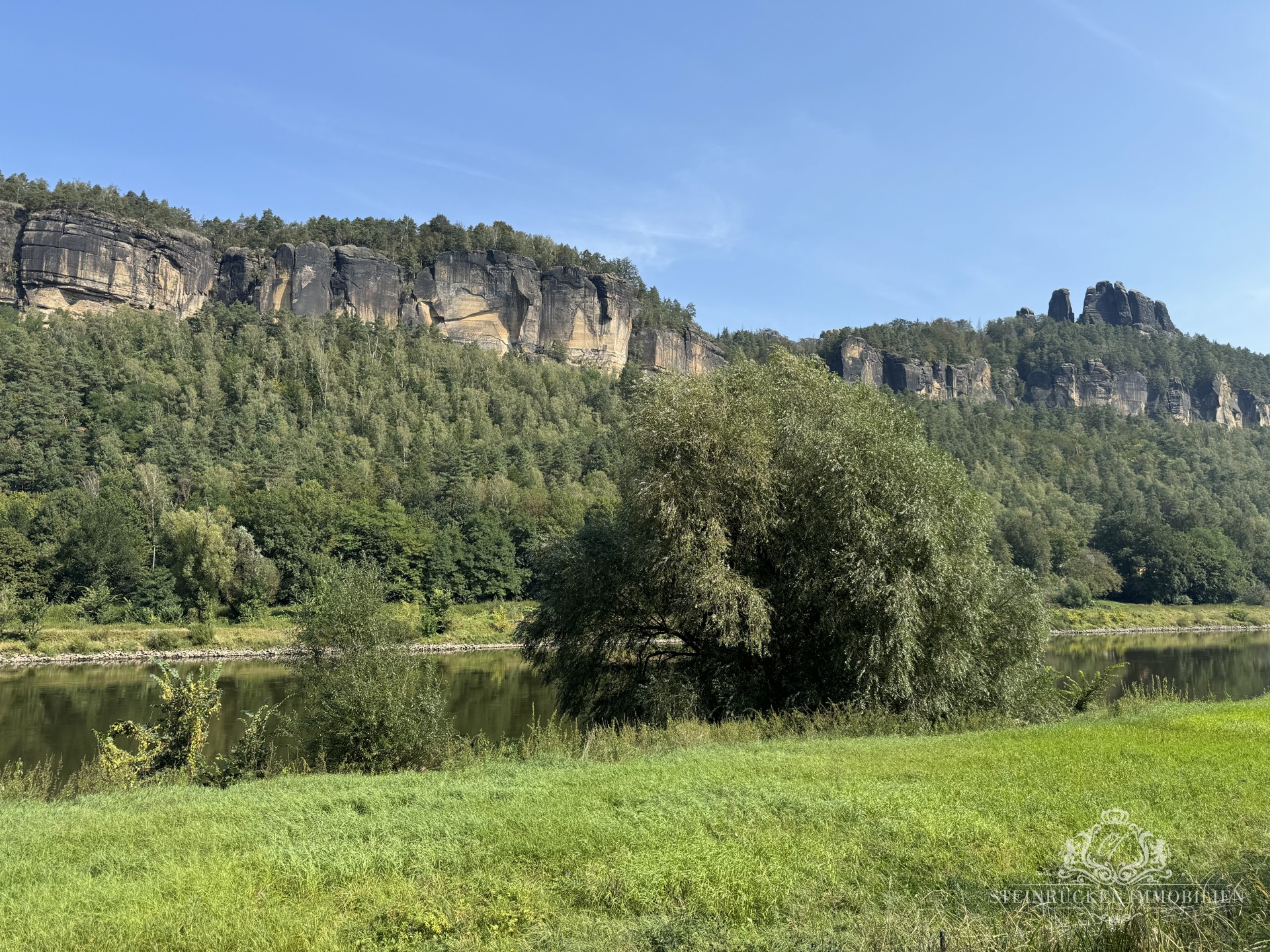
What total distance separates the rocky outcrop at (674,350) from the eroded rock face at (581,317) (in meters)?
5.36

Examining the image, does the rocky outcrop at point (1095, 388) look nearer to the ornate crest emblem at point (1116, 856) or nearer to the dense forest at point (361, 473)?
the dense forest at point (361, 473)

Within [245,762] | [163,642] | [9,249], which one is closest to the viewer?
[245,762]

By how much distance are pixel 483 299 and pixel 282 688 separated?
105 metres

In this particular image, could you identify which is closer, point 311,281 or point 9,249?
point 9,249

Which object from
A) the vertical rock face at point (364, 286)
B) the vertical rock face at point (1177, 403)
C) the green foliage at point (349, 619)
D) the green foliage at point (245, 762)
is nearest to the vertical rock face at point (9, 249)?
the vertical rock face at point (364, 286)

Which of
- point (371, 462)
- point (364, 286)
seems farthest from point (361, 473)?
point (364, 286)

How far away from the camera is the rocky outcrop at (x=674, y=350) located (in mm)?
136750

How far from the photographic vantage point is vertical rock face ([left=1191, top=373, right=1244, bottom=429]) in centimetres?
16775

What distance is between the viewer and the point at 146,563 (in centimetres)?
5941

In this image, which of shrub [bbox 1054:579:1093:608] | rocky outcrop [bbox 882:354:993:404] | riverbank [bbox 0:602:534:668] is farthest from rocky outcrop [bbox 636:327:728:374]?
riverbank [bbox 0:602:534:668]

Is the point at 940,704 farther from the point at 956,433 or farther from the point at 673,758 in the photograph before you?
the point at 956,433

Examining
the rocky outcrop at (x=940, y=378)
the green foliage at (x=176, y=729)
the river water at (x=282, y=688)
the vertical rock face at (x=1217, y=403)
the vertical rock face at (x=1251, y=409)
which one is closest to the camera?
the green foliage at (x=176, y=729)

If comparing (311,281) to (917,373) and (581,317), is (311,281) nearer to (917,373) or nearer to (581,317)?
(581,317)

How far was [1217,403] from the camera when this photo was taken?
550ft
